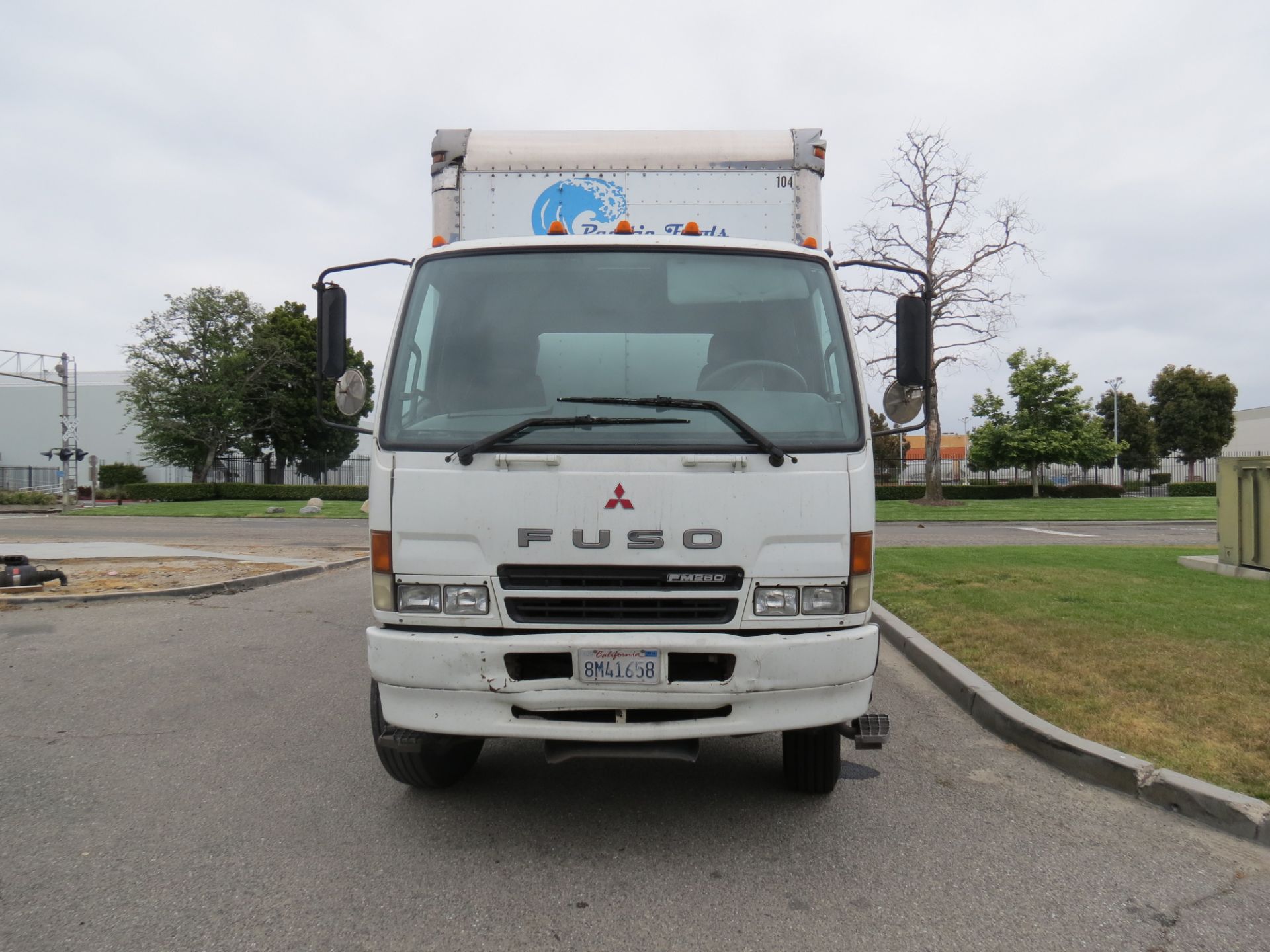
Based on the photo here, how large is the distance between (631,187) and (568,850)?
3.25m

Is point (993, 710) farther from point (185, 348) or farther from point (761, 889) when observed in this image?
point (185, 348)

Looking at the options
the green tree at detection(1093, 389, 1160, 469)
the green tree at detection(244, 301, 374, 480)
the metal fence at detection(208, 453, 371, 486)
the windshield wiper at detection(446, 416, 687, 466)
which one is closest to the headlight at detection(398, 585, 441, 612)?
the windshield wiper at detection(446, 416, 687, 466)

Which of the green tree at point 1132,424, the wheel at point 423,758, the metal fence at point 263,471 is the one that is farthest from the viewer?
the green tree at point 1132,424

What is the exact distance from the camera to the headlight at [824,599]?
11.4 feet

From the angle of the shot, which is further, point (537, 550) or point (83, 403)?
point (83, 403)

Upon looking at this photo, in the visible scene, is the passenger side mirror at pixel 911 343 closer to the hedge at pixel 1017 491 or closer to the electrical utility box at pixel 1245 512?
the electrical utility box at pixel 1245 512

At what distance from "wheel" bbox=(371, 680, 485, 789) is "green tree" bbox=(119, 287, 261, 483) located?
46494 mm

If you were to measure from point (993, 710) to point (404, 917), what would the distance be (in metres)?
3.62

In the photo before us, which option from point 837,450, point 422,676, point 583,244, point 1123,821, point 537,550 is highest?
point 583,244

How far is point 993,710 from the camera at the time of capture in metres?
5.24

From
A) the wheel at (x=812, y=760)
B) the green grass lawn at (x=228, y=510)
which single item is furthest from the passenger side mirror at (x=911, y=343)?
the green grass lawn at (x=228, y=510)

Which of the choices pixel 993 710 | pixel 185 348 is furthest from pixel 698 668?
pixel 185 348

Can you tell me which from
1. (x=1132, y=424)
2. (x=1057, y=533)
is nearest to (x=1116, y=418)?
(x=1132, y=424)

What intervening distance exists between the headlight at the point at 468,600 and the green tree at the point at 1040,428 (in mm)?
38322
